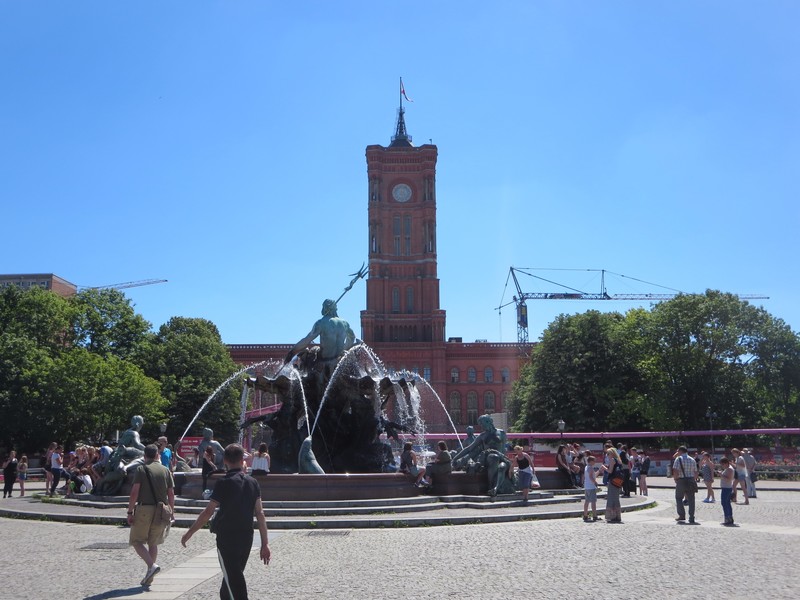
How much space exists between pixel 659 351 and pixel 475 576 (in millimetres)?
44135

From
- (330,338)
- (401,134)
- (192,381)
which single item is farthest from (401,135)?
(330,338)

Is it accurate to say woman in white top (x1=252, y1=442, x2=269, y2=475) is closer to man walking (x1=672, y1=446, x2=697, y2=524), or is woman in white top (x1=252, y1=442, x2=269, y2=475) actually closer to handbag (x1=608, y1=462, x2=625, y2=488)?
handbag (x1=608, y1=462, x2=625, y2=488)

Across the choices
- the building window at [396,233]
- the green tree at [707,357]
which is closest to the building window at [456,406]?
the building window at [396,233]

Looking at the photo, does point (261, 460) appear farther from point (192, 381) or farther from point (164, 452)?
point (192, 381)

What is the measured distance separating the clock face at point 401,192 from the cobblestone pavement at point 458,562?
99065mm

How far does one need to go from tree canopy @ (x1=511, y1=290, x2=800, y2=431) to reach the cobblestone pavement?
116ft

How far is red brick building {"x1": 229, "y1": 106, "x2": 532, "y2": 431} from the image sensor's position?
106 metres

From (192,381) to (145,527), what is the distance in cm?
4923

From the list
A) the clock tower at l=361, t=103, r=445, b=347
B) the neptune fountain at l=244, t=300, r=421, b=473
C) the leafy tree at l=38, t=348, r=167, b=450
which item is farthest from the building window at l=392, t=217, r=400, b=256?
the neptune fountain at l=244, t=300, r=421, b=473

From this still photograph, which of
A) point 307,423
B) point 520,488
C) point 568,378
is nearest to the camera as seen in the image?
point 520,488

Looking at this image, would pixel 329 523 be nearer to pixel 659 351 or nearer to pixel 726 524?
pixel 726 524

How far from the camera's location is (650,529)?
1476 cm

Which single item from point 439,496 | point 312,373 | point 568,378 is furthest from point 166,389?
point 439,496

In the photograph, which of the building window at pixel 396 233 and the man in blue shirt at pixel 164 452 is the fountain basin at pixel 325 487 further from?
the building window at pixel 396 233
